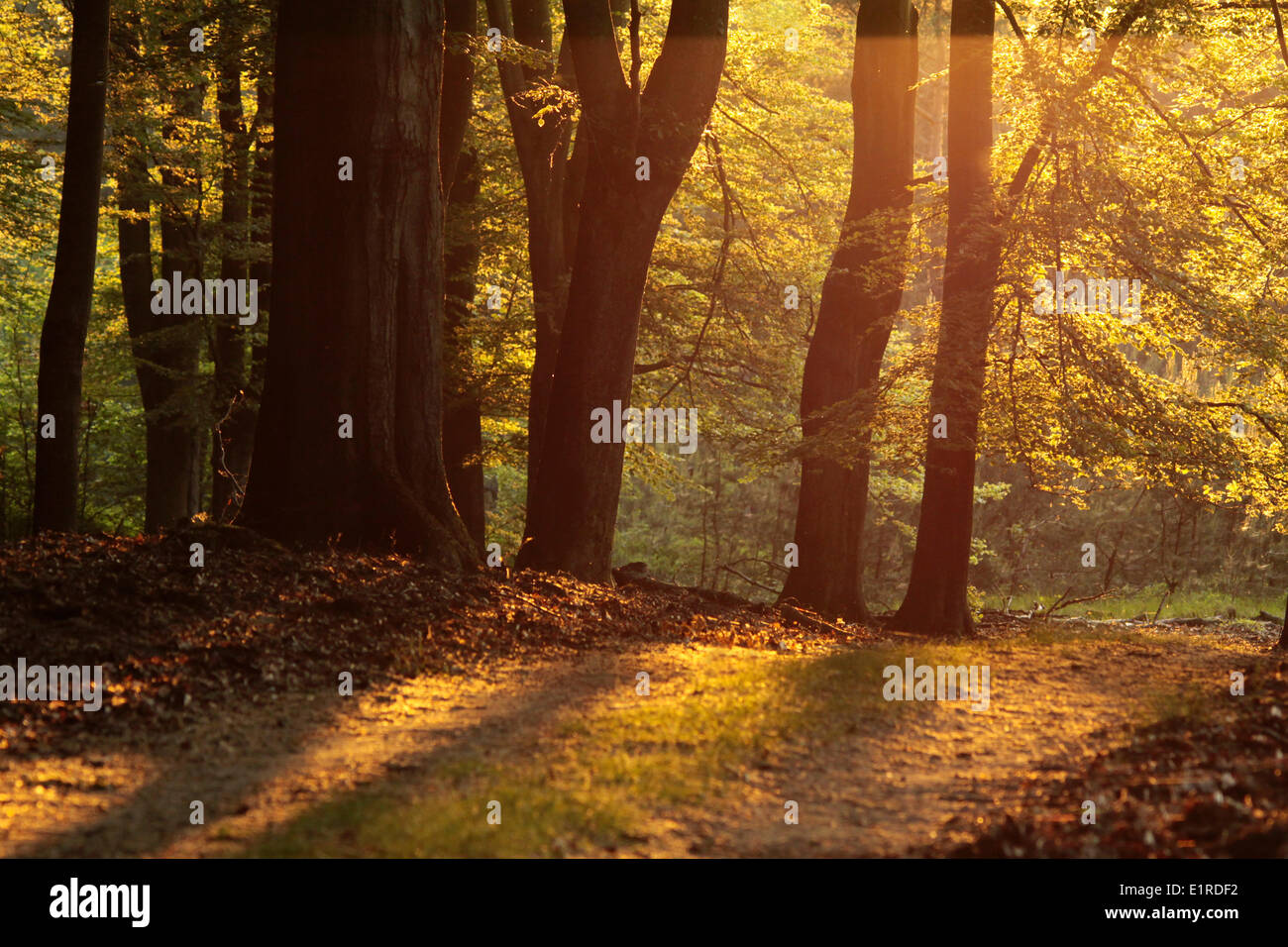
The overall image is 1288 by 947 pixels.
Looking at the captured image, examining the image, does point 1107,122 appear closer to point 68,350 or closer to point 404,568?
point 404,568

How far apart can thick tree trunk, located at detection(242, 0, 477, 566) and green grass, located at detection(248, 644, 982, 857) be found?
11.9 ft

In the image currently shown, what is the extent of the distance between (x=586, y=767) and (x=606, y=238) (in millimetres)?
6892

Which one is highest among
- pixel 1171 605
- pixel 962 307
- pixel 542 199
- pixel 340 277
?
pixel 542 199

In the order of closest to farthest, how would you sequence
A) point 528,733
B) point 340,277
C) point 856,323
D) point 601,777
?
1. point 601,777
2. point 528,733
3. point 340,277
4. point 856,323

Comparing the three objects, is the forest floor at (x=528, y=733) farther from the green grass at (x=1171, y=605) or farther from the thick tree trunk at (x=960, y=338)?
the green grass at (x=1171, y=605)

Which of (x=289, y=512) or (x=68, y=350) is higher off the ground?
(x=68, y=350)

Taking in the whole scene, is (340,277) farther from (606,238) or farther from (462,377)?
(462,377)

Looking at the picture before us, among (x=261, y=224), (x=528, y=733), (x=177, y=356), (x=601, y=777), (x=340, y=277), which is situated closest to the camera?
(x=601, y=777)

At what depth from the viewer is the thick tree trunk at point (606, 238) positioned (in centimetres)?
1105

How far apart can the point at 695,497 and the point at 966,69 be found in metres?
20.1

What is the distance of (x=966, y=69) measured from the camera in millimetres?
12477

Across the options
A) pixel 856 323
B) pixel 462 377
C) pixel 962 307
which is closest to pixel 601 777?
pixel 962 307

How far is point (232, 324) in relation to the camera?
19.7 meters

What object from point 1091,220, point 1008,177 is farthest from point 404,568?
point 1008,177
